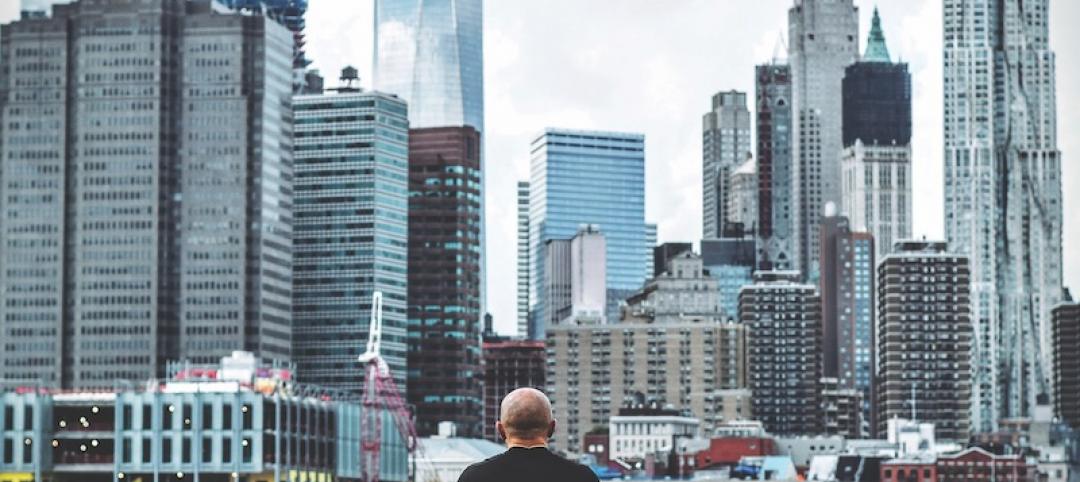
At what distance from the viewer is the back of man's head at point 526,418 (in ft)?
49.2

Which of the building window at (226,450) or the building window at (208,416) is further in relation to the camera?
the building window at (208,416)

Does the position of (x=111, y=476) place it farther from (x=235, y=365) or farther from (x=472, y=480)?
(x=472, y=480)

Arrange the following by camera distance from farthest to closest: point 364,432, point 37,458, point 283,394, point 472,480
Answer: point 364,432 → point 283,394 → point 37,458 → point 472,480

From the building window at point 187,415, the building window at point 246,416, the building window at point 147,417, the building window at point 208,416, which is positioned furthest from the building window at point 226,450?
the building window at point 147,417

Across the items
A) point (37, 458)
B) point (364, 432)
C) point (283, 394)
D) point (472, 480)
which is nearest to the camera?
point (472, 480)

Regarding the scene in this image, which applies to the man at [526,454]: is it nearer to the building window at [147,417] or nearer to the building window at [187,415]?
the building window at [187,415]

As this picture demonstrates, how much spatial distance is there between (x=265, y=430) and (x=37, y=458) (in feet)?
47.2

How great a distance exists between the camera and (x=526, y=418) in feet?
49.4

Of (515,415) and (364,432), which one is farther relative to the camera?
(364,432)

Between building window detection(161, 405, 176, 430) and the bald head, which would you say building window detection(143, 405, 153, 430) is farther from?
the bald head

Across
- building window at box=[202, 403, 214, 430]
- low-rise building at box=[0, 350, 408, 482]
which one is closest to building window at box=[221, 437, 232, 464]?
low-rise building at box=[0, 350, 408, 482]

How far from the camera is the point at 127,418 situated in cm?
16325

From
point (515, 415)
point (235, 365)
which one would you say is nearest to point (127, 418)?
point (235, 365)

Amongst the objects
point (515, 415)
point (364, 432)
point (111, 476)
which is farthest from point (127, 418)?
point (515, 415)
